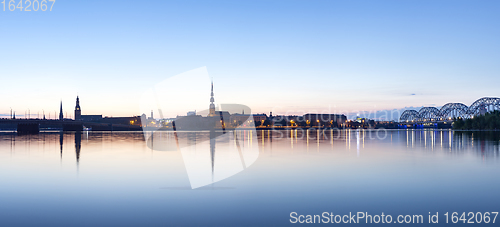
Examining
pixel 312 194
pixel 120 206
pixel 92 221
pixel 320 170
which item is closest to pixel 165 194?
pixel 120 206

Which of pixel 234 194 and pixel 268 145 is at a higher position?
pixel 234 194

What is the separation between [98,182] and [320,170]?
38.9 ft

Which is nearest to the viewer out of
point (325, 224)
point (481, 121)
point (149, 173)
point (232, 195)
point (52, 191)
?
point (325, 224)

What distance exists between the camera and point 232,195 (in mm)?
13305

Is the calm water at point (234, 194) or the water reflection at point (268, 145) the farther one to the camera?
the water reflection at point (268, 145)

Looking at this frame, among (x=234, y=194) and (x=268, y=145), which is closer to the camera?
(x=234, y=194)

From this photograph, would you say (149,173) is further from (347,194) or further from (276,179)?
(347,194)

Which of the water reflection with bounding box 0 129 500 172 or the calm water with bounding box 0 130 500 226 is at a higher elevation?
the calm water with bounding box 0 130 500 226

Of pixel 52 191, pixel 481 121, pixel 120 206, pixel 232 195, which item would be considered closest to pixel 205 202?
pixel 232 195

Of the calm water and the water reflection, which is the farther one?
the water reflection

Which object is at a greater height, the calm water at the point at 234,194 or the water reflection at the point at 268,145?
the calm water at the point at 234,194

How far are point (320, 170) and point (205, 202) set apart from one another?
10.2m

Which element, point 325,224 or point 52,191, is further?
point 52,191

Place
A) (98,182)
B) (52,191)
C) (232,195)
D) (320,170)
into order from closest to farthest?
(232,195), (52,191), (98,182), (320,170)
